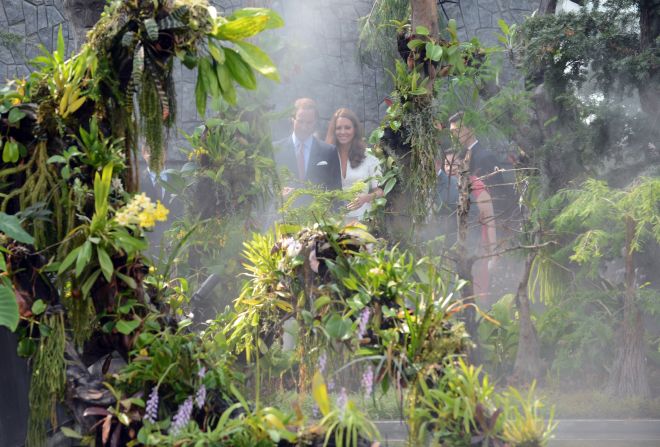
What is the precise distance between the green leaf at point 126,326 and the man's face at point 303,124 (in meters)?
5.26

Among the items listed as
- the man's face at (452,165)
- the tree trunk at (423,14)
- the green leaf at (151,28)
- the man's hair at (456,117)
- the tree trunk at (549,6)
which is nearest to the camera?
the green leaf at (151,28)

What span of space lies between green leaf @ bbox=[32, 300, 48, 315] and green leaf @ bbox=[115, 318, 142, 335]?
0.88 feet

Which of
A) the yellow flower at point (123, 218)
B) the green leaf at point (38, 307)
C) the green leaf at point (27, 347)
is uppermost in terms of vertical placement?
Result: the yellow flower at point (123, 218)

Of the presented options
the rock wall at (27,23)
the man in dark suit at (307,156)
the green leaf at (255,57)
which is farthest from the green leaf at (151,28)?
the rock wall at (27,23)

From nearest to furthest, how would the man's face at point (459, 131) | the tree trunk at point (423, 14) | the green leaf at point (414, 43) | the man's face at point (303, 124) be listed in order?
the green leaf at point (414, 43) → the tree trunk at point (423, 14) → the man's face at point (459, 131) → the man's face at point (303, 124)

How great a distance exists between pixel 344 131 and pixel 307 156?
1.62 ft

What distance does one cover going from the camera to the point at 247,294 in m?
3.65

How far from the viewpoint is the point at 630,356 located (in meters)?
5.62

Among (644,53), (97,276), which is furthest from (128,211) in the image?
(644,53)

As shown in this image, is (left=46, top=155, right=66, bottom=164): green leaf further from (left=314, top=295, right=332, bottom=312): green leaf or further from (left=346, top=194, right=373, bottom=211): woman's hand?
(left=346, top=194, right=373, bottom=211): woman's hand

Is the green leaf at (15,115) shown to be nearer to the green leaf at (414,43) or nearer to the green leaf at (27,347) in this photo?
the green leaf at (27,347)

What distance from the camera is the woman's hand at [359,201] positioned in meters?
5.54

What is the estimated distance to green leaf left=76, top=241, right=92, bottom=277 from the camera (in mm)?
2650

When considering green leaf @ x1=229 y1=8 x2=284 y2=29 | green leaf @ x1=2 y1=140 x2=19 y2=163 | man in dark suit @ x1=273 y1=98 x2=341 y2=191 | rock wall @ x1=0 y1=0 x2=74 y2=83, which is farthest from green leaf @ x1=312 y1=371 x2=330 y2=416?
rock wall @ x1=0 y1=0 x2=74 y2=83
